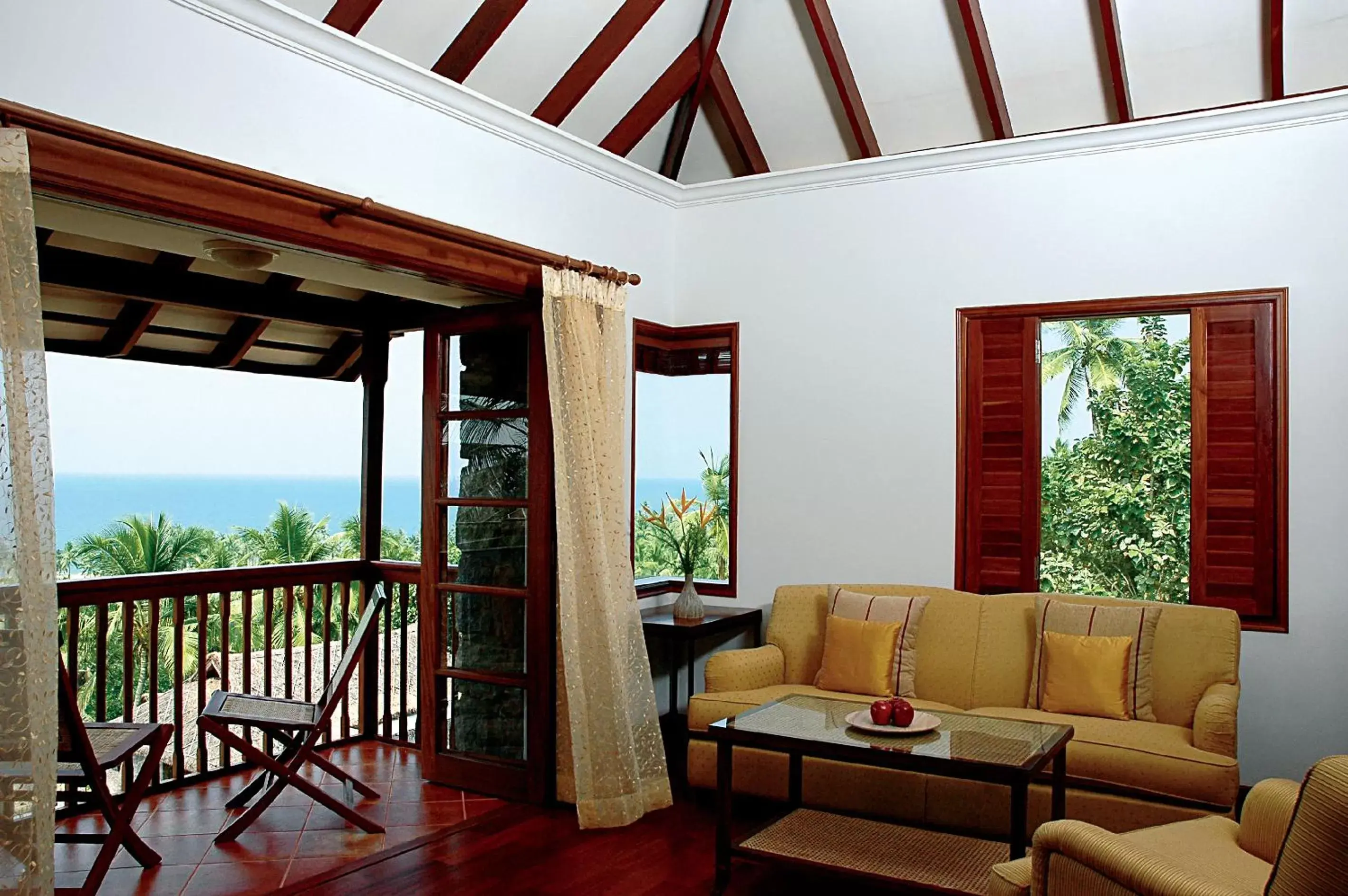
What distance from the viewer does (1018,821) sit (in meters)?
3.13

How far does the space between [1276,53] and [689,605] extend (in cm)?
345

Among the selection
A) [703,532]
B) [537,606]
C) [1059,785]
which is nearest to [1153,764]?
[1059,785]

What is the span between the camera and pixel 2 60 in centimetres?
277

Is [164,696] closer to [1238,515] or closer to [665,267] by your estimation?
[665,267]

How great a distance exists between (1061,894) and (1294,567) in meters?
2.53

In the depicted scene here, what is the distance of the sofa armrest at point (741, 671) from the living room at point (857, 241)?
1.8 inches

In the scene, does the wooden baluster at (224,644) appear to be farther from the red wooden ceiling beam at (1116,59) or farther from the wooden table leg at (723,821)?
the red wooden ceiling beam at (1116,59)

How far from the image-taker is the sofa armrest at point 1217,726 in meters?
3.68

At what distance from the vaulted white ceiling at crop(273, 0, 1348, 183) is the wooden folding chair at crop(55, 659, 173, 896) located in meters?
2.48

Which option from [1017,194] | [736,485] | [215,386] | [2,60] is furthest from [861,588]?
[215,386]

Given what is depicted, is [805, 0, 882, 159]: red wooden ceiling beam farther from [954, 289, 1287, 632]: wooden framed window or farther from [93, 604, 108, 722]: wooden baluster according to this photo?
[93, 604, 108, 722]: wooden baluster

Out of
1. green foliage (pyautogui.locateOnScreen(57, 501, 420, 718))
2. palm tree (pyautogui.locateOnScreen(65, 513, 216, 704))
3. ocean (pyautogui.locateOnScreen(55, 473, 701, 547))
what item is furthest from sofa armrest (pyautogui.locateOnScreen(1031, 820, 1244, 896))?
palm tree (pyautogui.locateOnScreen(65, 513, 216, 704))

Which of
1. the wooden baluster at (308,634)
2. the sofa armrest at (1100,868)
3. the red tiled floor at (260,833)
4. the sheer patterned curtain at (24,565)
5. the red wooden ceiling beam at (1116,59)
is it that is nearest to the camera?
the sofa armrest at (1100,868)

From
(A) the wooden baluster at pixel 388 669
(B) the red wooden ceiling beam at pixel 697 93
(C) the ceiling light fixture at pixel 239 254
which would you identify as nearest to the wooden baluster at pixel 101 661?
(A) the wooden baluster at pixel 388 669
